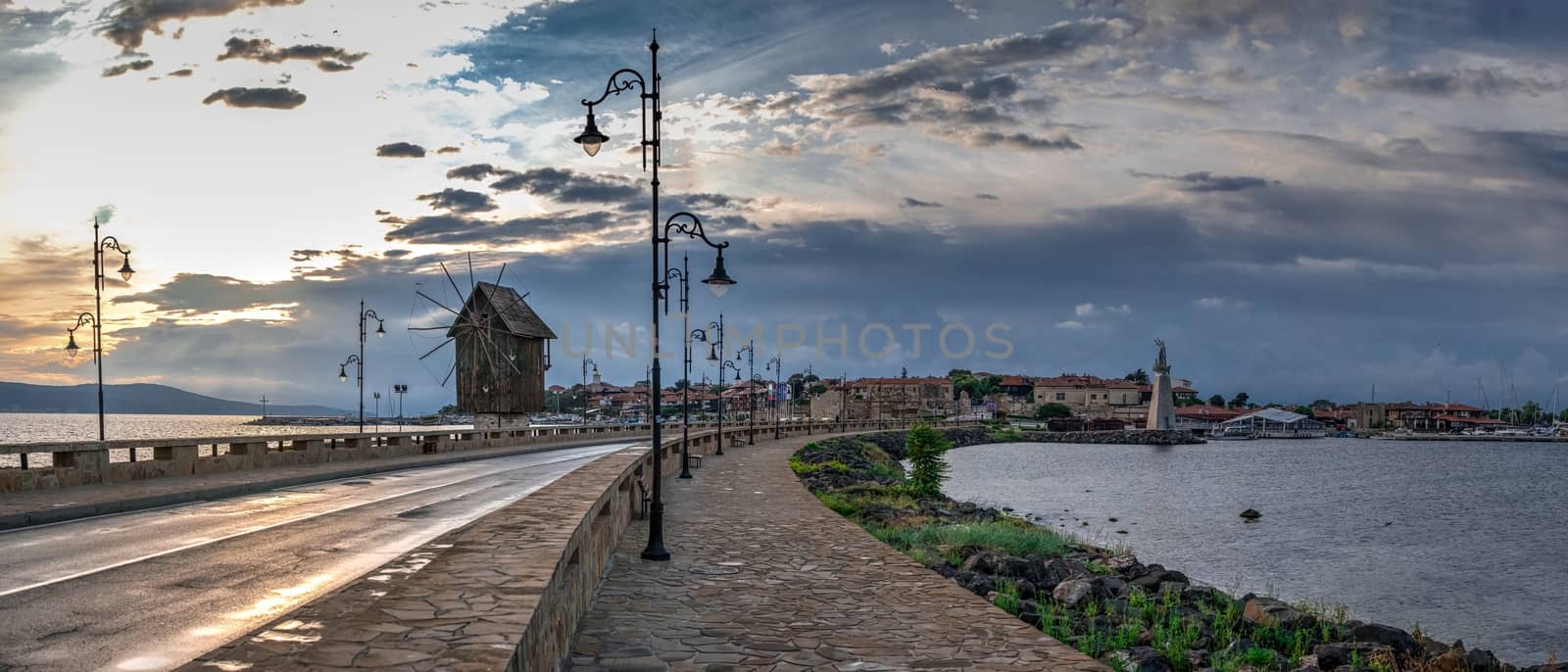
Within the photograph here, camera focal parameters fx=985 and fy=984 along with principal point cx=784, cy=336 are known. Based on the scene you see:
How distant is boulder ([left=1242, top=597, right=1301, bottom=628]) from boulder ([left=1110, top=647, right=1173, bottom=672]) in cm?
577

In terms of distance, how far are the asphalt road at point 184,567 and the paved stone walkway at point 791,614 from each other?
268 centimetres

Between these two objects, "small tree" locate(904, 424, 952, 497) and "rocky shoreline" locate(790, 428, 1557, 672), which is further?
"small tree" locate(904, 424, 952, 497)

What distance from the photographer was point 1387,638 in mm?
15281

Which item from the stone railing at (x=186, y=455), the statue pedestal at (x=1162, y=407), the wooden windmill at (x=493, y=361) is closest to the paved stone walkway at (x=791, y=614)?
the stone railing at (x=186, y=455)

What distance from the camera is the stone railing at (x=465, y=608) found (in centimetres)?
515

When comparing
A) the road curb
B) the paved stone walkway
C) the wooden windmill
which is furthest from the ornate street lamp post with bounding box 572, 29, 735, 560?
the wooden windmill

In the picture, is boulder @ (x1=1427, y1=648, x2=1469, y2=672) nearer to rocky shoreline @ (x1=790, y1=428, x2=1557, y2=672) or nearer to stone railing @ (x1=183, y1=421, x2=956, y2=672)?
rocky shoreline @ (x1=790, y1=428, x2=1557, y2=672)

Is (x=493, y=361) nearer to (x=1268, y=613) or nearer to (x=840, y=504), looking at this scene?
(x=840, y=504)

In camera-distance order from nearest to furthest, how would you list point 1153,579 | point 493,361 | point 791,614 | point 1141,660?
1. point 791,614
2. point 1141,660
3. point 1153,579
4. point 493,361

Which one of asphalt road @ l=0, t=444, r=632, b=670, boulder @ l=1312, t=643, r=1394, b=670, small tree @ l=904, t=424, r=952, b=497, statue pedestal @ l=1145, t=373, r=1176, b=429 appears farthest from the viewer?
statue pedestal @ l=1145, t=373, r=1176, b=429

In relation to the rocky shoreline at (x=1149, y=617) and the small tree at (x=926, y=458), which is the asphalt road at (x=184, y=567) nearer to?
the rocky shoreline at (x=1149, y=617)

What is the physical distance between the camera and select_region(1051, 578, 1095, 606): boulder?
15.1 m

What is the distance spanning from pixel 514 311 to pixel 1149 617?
195ft

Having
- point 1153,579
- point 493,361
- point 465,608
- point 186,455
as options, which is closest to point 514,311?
point 493,361
